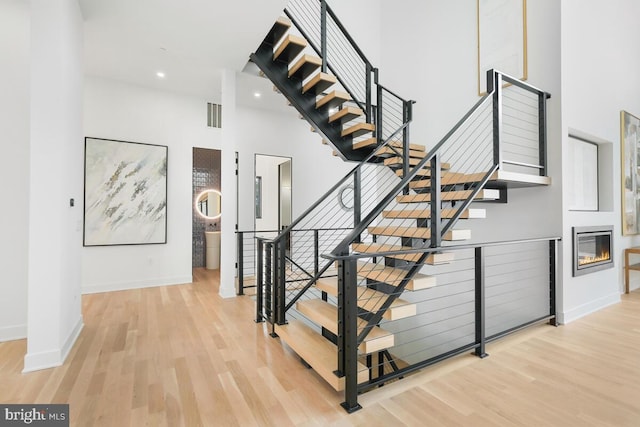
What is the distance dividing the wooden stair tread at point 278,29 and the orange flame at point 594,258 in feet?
13.9

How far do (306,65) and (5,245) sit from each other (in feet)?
11.4

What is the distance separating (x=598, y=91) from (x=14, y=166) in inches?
254

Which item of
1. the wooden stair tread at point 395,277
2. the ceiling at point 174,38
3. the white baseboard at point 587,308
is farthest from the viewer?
the white baseboard at point 587,308

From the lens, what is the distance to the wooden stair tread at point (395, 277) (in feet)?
7.19

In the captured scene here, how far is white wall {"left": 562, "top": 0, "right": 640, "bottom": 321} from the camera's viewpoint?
10.5 ft

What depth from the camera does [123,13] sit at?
118 inches

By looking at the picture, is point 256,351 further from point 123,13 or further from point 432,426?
point 123,13

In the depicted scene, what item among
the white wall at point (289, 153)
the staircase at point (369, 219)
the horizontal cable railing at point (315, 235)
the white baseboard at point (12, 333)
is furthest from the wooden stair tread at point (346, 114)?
the white baseboard at point (12, 333)

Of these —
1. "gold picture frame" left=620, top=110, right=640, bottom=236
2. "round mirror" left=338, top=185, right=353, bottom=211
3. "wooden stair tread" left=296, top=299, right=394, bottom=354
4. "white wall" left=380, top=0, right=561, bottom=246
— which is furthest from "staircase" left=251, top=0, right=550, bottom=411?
"gold picture frame" left=620, top=110, right=640, bottom=236

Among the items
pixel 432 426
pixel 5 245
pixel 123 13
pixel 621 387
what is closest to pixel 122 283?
pixel 5 245

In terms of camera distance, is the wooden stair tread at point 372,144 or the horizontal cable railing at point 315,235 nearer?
the horizontal cable railing at point 315,235

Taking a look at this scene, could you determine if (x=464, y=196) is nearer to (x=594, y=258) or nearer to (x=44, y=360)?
(x=594, y=258)

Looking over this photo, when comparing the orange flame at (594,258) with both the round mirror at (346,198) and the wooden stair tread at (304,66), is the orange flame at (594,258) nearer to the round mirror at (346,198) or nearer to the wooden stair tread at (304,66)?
the wooden stair tread at (304,66)

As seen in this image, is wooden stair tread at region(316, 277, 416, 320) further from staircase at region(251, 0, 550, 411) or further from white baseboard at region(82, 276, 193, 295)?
white baseboard at region(82, 276, 193, 295)
